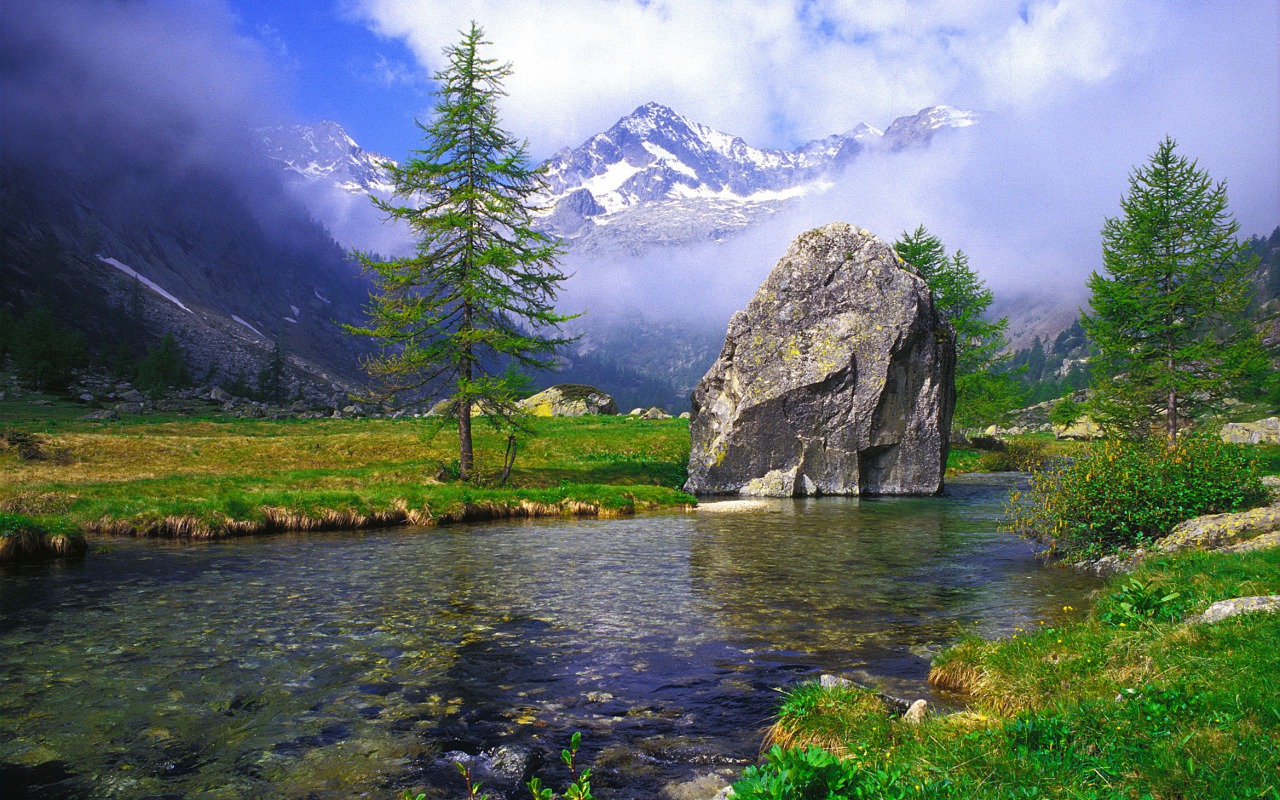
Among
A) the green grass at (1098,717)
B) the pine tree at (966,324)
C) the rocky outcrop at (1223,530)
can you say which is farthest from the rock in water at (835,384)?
the green grass at (1098,717)

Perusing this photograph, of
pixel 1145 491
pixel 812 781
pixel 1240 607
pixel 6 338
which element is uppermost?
pixel 6 338

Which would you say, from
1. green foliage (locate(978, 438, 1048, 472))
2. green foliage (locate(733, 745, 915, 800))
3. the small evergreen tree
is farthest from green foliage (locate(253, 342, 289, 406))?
green foliage (locate(733, 745, 915, 800))

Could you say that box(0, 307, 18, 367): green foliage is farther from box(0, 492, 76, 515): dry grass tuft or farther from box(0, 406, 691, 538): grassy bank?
box(0, 492, 76, 515): dry grass tuft

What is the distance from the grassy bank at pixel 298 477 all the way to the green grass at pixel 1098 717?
65.9 ft

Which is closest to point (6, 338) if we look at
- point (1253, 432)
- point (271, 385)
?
point (271, 385)

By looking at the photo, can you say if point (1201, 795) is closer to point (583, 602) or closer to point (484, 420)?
point (583, 602)

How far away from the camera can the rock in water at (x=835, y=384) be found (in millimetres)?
34406

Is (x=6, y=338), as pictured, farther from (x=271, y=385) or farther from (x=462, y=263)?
(x=462, y=263)

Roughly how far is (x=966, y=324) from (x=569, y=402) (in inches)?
1549

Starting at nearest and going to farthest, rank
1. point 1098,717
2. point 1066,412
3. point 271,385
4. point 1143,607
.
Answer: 1. point 1098,717
2. point 1143,607
3. point 1066,412
4. point 271,385

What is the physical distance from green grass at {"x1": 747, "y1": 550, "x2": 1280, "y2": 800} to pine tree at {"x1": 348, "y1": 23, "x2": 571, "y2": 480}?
23.9 meters

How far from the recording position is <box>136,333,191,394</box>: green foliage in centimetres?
8400

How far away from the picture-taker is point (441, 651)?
35.7 ft

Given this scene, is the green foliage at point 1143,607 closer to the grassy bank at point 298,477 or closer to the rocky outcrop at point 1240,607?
the rocky outcrop at point 1240,607
